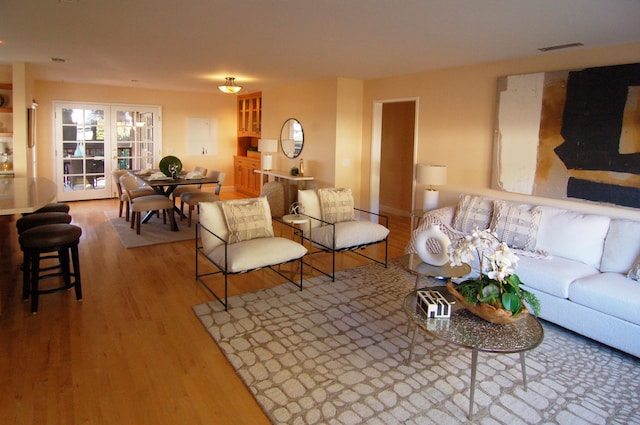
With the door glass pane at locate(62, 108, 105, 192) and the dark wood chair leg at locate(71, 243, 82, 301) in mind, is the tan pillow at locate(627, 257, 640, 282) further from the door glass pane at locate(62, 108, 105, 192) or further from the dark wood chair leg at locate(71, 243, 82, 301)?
the door glass pane at locate(62, 108, 105, 192)

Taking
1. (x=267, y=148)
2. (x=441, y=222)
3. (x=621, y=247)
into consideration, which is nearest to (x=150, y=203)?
(x=267, y=148)

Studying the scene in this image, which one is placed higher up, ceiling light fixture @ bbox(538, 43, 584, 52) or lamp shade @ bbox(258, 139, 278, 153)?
ceiling light fixture @ bbox(538, 43, 584, 52)

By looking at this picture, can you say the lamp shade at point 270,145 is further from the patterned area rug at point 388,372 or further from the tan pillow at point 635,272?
the tan pillow at point 635,272

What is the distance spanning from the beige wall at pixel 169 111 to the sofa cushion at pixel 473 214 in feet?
23.1

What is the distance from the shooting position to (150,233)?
6191 mm

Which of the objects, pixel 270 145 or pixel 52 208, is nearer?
pixel 52 208

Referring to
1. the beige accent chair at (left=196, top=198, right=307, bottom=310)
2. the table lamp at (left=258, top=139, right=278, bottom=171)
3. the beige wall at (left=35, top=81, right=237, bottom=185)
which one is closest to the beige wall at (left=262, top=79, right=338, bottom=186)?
the table lamp at (left=258, top=139, right=278, bottom=171)

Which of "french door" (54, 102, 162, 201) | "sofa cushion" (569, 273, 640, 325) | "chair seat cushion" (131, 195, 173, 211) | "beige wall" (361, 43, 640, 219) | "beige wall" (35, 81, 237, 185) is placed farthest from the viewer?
"french door" (54, 102, 162, 201)

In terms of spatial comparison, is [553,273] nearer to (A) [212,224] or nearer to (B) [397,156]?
(A) [212,224]

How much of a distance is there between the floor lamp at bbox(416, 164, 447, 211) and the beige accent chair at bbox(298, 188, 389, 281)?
2.64 feet

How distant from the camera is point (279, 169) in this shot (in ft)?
27.1

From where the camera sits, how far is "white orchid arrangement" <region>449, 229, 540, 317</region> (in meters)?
2.48

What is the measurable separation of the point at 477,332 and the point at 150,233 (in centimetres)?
508

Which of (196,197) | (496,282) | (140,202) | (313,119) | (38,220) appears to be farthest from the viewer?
(313,119)
